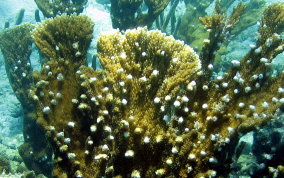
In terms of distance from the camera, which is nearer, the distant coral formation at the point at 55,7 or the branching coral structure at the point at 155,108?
the branching coral structure at the point at 155,108

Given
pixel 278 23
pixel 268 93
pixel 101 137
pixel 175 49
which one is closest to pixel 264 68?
pixel 268 93

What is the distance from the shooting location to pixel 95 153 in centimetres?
305

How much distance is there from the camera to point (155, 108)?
110 inches

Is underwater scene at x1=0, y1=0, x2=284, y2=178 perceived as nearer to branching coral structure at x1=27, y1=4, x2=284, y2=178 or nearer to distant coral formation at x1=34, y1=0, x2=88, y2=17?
branching coral structure at x1=27, y1=4, x2=284, y2=178

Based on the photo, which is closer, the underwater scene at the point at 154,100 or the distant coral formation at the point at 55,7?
the underwater scene at the point at 154,100

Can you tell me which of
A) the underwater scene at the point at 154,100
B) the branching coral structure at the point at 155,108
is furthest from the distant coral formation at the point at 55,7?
the branching coral structure at the point at 155,108

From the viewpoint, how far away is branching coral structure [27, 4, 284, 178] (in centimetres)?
272

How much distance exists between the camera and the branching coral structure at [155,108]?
2.72 meters

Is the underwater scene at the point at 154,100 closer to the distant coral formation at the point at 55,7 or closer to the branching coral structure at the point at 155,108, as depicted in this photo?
the branching coral structure at the point at 155,108

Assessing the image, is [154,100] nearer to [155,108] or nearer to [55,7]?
[155,108]

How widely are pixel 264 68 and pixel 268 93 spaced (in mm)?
285

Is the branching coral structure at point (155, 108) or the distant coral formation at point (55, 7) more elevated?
the distant coral formation at point (55, 7)

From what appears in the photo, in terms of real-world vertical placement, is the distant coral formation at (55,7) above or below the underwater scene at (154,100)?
above

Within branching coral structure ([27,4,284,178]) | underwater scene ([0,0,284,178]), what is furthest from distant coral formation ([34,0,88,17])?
branching coral structure ([27,4,284,178])
